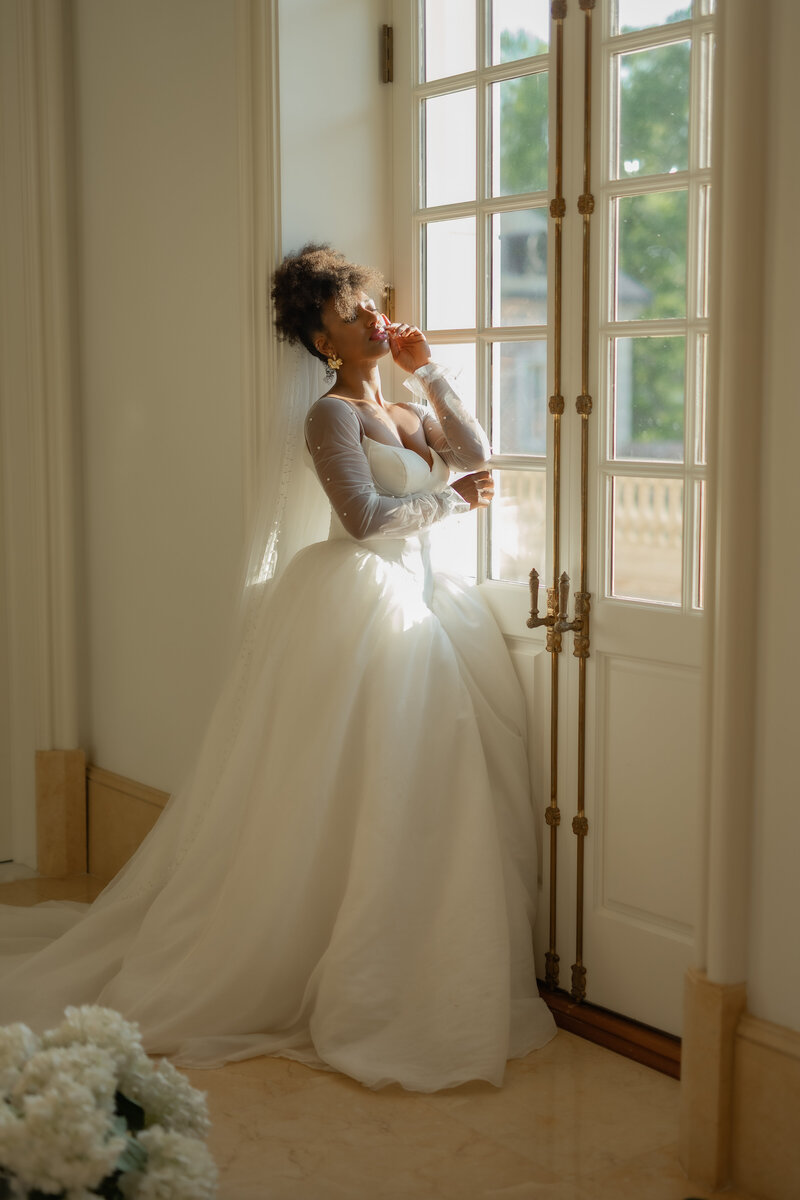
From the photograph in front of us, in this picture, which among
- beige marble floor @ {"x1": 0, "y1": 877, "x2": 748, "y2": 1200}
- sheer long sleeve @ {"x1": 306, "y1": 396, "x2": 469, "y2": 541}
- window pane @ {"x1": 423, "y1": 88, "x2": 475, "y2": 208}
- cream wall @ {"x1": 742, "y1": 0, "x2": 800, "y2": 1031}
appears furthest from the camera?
window pane @ {"x1": 423, "y1": 88, "x2": 475, "y2": 208}

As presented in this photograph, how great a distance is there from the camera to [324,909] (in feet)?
10.6

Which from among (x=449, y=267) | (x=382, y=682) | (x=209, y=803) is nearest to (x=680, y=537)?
(x=382, y=682)

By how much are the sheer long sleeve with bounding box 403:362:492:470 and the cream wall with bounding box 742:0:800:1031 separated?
3.34ft

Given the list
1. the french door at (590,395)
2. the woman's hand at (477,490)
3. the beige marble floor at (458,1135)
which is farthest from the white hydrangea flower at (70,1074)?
the woman's hand at (477,490)

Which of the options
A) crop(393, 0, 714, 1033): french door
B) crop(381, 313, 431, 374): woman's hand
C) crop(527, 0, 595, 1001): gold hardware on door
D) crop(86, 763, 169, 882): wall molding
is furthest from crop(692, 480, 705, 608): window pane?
crop(86, 763, 169, 882): wall molding

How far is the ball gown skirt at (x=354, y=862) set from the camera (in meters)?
3.05

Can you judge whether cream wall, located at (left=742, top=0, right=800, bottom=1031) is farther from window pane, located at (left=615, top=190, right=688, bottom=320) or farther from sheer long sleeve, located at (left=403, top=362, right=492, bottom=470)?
sheer long sleeve, located at (left=403, top=362, right=492, bottom=470)

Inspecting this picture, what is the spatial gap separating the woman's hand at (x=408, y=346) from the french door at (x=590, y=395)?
0.15 metres

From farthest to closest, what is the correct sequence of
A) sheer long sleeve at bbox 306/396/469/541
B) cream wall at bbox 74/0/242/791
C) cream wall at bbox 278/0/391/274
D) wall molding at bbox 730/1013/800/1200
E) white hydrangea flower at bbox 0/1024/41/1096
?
cream wall at bbox 74/0/242/791 < cream wall at bbox 278/0/391/274 < sheer long sleeve at bbox 306/396/469/541 < wall molding at bbox 730/1013/800/1200 < white hydrangea flower at bbox 0/1024/41/1096

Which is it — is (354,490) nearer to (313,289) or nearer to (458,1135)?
(313,289)

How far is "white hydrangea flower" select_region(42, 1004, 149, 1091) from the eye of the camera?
168 centimetres

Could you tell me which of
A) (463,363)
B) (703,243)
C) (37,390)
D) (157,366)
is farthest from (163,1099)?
(37,390)

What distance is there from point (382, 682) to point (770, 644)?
1034mm

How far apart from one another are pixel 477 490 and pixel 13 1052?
2029 millimetres
